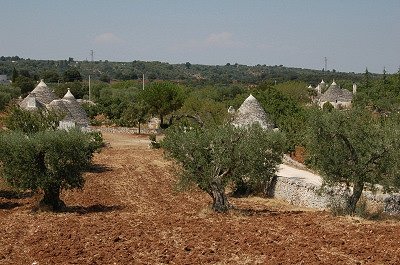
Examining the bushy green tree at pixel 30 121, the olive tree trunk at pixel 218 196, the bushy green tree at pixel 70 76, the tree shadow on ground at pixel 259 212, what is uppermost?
the bushy green tree at pixel 70 76

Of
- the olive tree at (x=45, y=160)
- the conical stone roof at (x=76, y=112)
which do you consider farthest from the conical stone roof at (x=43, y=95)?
the olive tree at (x=45, y=160)

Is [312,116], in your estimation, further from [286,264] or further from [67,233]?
[67,233]

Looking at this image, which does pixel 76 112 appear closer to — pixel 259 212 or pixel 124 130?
pixel 124 130

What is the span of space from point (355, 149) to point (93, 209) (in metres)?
9.91

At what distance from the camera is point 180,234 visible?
1484 centimetres

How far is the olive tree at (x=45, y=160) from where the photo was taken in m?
19.0

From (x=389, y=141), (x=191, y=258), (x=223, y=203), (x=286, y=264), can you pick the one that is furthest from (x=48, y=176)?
(x=389, y=141)

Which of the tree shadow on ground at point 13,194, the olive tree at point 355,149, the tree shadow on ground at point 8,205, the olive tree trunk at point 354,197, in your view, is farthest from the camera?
the tree shadow on ground at point 13,194

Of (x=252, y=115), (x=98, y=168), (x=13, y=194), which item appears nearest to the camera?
(x=13, y=194)

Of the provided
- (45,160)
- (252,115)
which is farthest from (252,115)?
(45,160)

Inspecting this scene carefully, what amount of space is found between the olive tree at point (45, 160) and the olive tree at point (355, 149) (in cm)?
854

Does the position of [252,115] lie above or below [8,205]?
above

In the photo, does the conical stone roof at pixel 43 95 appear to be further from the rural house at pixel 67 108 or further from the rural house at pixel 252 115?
the rural house at pixel 252 115

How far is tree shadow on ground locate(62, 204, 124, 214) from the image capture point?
776 inches
